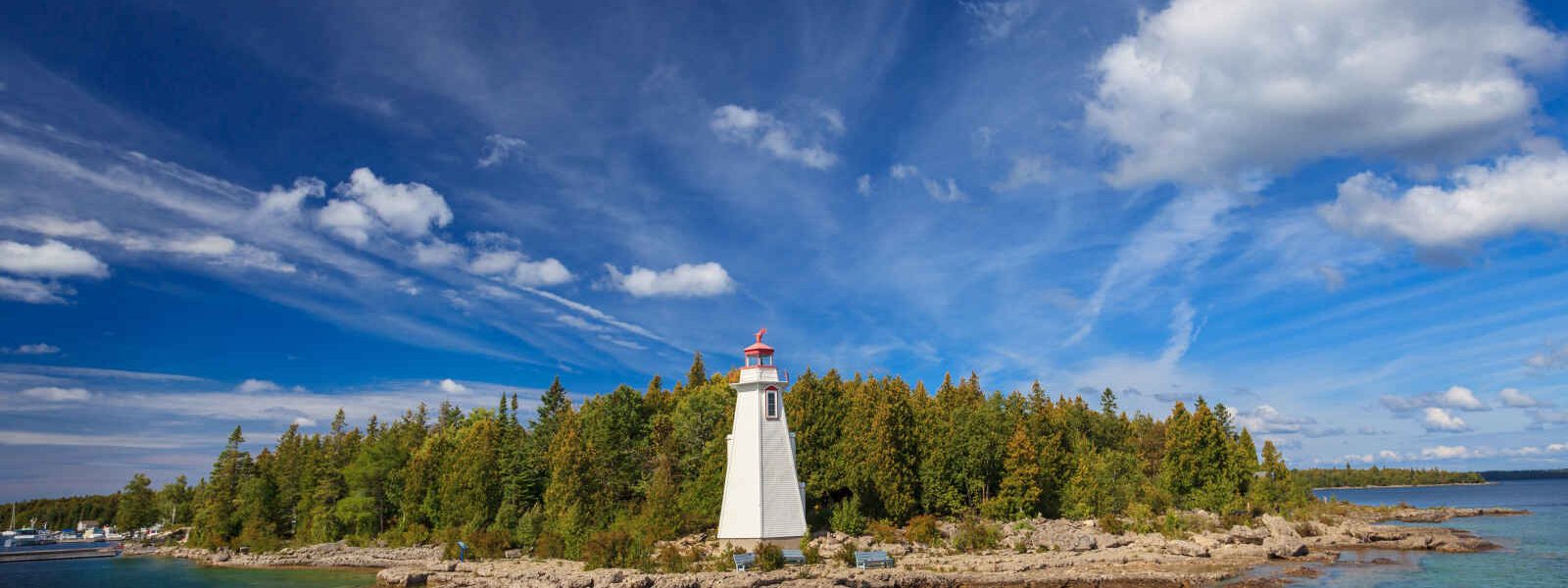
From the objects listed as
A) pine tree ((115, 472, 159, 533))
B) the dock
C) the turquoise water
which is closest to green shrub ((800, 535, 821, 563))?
the turquoise water

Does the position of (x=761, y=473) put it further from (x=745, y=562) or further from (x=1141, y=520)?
(x=1141, y=520)

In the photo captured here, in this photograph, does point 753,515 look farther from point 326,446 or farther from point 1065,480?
point 326,446

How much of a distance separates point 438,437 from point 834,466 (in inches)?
1309

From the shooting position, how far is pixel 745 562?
35.5m

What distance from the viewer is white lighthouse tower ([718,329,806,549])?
127 feet

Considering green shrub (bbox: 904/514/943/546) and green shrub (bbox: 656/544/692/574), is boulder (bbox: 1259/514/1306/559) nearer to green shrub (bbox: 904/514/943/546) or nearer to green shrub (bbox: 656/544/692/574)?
green shrub (bbox: 904/514/943/546)

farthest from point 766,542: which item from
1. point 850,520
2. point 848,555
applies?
point 850,520

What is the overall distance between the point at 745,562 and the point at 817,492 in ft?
41.7

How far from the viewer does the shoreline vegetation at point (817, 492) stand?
4128cm

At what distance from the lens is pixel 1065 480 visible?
173ft

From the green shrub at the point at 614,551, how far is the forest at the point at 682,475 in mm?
98

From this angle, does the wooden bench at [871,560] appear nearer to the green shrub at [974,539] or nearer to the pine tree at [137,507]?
the green shrub at [974,539]

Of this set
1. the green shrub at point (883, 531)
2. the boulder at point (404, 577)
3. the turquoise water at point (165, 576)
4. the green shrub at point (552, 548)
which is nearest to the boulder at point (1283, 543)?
the green shrub at point (883, 531)

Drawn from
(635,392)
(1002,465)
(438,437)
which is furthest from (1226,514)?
(438,437)
